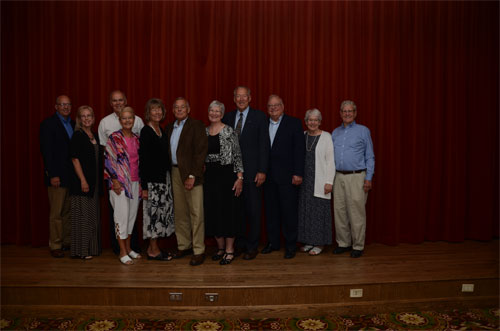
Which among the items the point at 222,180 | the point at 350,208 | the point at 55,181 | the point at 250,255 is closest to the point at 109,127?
the point at 55,181

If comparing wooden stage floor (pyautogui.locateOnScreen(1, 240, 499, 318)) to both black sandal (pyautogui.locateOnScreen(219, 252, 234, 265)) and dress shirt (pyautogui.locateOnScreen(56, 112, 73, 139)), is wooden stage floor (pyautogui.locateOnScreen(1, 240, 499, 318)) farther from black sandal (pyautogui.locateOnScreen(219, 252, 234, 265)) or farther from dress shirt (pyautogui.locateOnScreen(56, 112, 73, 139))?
dress shirt (pyautogui.locateOnScreen(56, 112, 73, 139))

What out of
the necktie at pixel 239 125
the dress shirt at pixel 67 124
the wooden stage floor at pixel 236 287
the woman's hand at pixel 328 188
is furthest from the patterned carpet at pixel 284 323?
the dress shirt at pixel 67 124

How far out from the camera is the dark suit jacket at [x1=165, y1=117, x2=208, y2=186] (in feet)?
9.91

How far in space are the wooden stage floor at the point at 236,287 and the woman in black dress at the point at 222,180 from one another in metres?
0.36

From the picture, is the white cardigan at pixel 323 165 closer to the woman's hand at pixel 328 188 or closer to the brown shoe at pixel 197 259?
the woman's hand at pixel 328 188

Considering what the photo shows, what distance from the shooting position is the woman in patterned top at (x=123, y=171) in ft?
10.1

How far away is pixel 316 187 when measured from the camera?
3410 millimetres

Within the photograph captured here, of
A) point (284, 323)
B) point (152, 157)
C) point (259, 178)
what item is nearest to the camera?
point (284, 323)

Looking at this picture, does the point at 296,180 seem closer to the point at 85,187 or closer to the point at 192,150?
the point at 192,150

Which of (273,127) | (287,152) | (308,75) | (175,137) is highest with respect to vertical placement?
(308,75)

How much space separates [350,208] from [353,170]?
0.38 metres

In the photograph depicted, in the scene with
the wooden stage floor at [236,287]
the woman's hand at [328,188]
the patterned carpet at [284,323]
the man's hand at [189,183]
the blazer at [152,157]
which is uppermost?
the blazer at [152,157]

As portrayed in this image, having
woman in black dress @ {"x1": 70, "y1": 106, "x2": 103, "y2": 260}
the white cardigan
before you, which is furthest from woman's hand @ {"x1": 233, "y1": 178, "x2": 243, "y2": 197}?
woman in black dress @ {"x1": 70, "y1": 106, "x2": 103, "y2": 260}

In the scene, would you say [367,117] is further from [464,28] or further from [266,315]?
[266,315]
